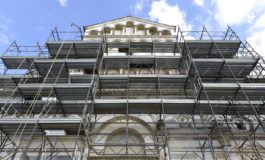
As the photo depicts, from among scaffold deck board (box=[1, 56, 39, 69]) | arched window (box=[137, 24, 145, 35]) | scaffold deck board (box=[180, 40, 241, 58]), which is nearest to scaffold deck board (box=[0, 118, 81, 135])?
scaffold deck board (box=[1, 56, 39, 69])

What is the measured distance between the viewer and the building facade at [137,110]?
35.5 ft

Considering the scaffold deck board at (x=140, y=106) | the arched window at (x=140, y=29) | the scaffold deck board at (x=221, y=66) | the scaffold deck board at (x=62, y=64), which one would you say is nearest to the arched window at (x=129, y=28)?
the arched window at (x=140, y=29)

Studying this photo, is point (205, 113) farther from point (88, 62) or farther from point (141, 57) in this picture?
point (88, 62)

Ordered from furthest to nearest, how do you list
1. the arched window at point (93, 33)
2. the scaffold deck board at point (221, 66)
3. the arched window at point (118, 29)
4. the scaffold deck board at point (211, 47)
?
the arched window at point (118, 29), the arched window at point (93, 33), the scaffold deck board at point (211, 47), the scaffold deck board at point (221, 66)

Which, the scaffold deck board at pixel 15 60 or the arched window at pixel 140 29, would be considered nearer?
the scaffold deck board at pixel 15 60

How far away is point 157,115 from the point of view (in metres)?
12.9

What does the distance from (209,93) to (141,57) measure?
602 cm

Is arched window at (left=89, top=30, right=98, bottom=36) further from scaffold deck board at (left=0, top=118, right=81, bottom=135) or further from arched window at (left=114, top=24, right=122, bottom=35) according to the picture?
scaffold deck board at (left=0, top=118, right=81, bottom=135)

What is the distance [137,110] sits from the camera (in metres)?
12.2

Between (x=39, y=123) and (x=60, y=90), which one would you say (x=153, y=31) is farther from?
(x=39, y=123)

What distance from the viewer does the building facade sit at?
35.5 feet

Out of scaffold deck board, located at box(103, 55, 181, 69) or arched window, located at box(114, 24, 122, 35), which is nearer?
scaffold deck board, located at box(103, 55, 181, 69)

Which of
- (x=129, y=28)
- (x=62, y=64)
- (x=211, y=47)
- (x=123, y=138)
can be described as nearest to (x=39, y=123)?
(x=123, y=138)

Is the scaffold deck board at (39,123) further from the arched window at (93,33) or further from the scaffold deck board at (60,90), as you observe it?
the arched window at (93,33)
